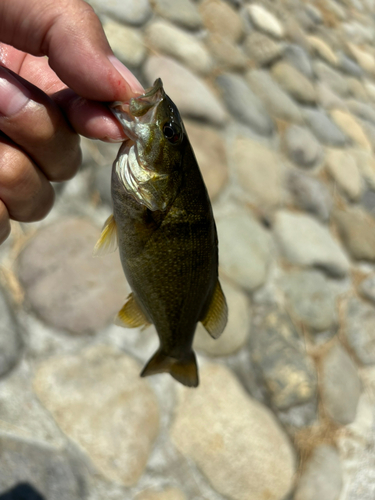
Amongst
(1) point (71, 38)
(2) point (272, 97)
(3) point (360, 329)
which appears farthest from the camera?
(2) point (272, 97)

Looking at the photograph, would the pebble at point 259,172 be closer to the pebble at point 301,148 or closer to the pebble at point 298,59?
the pebble at point 301,148

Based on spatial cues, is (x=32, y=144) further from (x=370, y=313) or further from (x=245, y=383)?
(x=370, y=313)

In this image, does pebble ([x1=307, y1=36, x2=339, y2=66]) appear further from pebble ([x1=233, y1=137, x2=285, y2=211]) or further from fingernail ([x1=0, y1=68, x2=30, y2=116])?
fingernail ([x1=0, y1=68, x2=30, y2=116])

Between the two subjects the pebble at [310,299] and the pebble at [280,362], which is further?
the pebble at [310,299]

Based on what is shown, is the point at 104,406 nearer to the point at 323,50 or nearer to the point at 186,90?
the point at 186,90

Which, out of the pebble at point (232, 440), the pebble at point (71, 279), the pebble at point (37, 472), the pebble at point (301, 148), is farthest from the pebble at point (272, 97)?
the pebble at point (37, 472)

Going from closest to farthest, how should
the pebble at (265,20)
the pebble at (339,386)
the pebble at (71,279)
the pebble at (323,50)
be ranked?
1. the pebble at (71,279)
2. the pebble at (339,386)
3. the pebble at (265,20)
4. the pebble at (323,50)

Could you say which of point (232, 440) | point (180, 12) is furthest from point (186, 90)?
point (232, 440)
